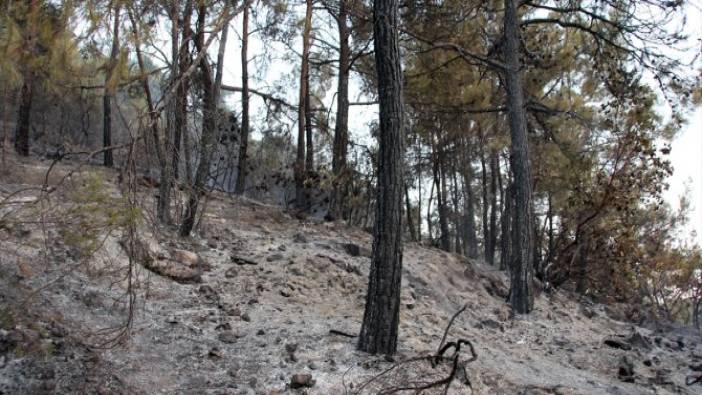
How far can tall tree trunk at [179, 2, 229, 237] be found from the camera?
564 cm

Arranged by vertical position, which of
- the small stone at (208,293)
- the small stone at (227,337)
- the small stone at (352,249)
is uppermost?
the small stone at (352,249)

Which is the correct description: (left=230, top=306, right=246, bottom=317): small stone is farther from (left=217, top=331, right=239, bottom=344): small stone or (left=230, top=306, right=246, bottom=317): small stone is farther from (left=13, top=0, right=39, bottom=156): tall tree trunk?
(left=13, top=0, right=39, bottom=156): tall tree trunk

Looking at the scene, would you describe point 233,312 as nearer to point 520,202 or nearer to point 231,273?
point 231,273

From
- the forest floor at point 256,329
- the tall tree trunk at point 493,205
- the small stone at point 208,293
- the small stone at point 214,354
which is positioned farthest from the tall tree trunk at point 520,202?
the tall tree trunk at point 493,205

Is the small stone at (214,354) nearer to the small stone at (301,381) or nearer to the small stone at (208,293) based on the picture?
the small stone at (301,381)

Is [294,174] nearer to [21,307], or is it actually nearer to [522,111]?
[522,111]

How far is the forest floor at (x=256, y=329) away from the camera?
3.45m

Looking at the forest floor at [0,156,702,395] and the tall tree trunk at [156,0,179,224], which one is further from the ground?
the tall tree trunk at [156,0,179,224]

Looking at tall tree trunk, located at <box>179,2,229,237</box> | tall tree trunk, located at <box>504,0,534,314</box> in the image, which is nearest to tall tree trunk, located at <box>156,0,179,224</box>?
tall tree trunk, located at <box>179,2,229,237</box>

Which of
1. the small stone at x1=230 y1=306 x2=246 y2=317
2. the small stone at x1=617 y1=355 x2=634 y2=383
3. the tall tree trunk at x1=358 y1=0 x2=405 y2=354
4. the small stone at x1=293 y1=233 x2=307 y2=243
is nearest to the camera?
the tall tree trunk at x1=358 y1=0 x2=405 y2=354

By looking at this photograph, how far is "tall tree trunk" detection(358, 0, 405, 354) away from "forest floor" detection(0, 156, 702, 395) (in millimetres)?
205

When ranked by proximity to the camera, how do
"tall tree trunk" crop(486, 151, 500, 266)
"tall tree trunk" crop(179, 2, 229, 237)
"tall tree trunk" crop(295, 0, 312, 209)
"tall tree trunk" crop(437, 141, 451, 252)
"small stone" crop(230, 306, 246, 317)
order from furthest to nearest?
"tall tree trunk" crop(486, 151, 500, 266) → "tall tree trunk" crop(437, 141, 451, 252) → "tall tree trunk" crop(295, 0, 312, 209) → "tall tree trunk" crop(179, 2, 229, 237) → "small stone" crop(230, 306, 246, 317)

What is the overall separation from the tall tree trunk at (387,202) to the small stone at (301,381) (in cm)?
64

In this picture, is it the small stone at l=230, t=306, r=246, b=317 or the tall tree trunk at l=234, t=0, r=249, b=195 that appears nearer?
the small stone at l=230, t=306, r=246, b=317
